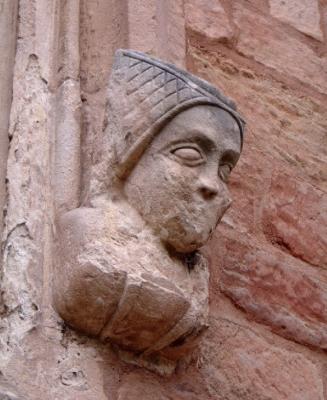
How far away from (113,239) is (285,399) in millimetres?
513

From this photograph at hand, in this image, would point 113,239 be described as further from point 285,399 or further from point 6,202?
point 285,399

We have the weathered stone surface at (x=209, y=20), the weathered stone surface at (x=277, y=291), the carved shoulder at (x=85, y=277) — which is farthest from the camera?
the weathered stone surface at (x=209, y=20)

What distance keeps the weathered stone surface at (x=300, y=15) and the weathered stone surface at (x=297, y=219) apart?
506 millimetres

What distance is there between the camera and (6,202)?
7.04ft

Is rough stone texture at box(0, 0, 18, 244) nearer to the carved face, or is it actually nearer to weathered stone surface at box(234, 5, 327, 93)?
the carved face

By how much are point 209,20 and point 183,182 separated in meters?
0.90

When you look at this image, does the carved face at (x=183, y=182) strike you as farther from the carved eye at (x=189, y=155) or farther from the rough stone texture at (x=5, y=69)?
the rough stone texture at (x=5, y=69)

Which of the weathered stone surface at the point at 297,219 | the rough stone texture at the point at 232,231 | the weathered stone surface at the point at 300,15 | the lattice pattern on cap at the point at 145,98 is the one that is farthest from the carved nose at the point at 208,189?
the weathered stone surface at the point at 300,15

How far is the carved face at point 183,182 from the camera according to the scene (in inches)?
81.1

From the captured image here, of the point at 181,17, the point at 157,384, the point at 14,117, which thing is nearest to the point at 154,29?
the point at 181,17

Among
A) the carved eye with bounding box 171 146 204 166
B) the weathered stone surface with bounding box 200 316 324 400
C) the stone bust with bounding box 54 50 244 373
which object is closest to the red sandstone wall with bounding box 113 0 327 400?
the weathered stone surface with bounding box 200 316 324 400

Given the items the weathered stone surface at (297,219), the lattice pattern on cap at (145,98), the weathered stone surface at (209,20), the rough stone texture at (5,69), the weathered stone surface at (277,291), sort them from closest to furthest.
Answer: the lattice pattern on cap at (145,98)
the rough stone texture at (5,69)
the weathered stone surface at (277,291)
the weathered stone surface at (297,219)
the weathered stone surface at (209,20)

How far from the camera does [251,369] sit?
2.29 m

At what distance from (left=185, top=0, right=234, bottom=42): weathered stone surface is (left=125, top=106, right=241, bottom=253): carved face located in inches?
28.9
